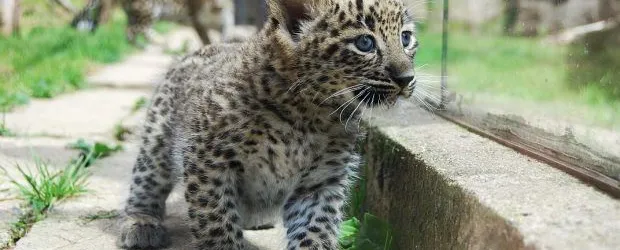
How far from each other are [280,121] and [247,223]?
0.70 meters

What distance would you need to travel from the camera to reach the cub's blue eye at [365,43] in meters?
3.09

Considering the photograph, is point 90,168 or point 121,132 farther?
point 121,132

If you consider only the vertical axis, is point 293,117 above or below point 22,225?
above

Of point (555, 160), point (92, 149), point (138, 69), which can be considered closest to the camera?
point (555, 160)

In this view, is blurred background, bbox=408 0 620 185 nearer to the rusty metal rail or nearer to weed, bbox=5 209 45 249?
the rusty metal rail

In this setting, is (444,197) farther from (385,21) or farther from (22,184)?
(22,184)

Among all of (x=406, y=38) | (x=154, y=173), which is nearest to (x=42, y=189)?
(x=154, y=173)

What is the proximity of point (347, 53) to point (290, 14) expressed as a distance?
334mm

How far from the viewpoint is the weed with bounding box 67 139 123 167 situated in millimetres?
4844

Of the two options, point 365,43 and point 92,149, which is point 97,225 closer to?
point 92,149

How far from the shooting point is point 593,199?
2320 millimetres

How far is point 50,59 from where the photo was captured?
952 cm

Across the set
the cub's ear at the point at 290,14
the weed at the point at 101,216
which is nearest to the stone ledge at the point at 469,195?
the cub's ear at the point at 290,14

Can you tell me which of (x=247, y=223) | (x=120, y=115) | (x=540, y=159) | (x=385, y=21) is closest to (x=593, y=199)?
(x=540, y=159)
